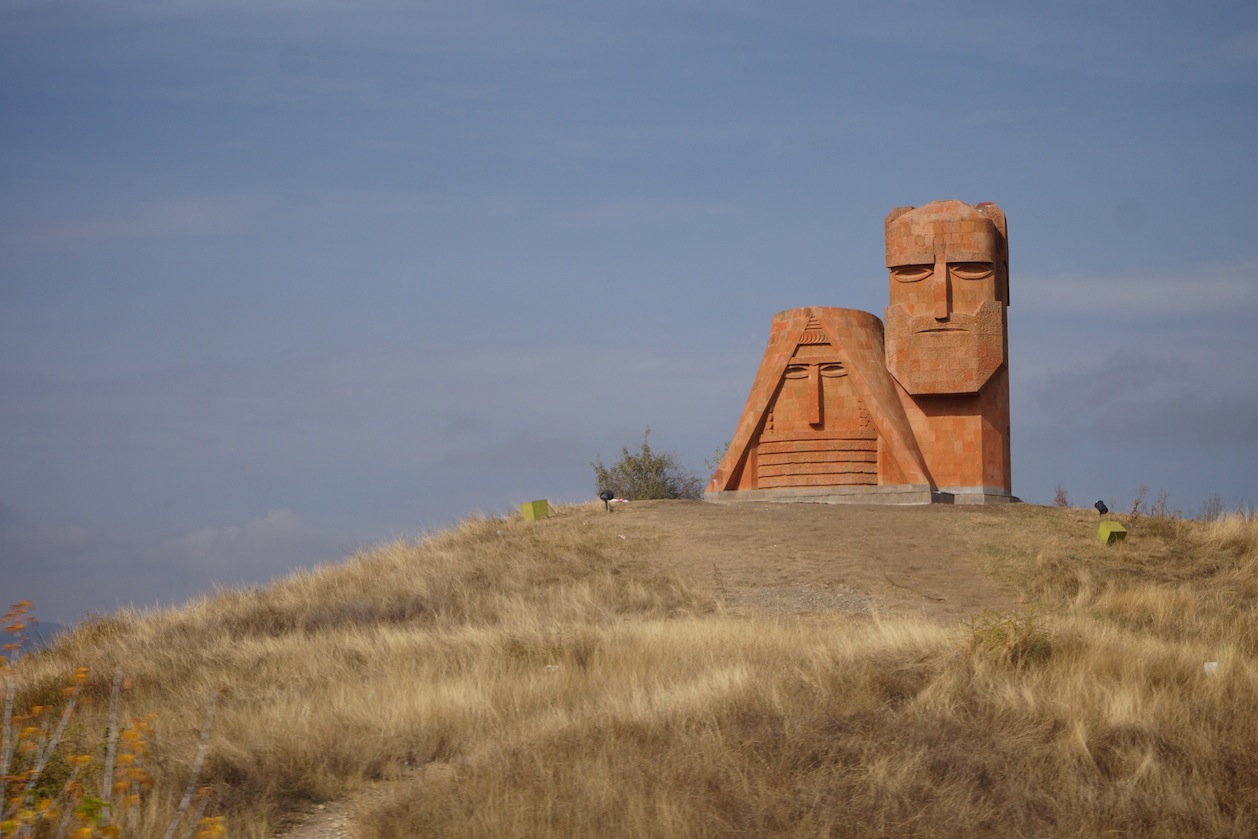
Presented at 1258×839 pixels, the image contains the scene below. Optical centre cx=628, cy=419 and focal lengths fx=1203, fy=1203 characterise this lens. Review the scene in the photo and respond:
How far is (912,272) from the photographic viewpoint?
2142cm

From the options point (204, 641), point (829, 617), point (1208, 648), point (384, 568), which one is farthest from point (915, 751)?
point (384, 568)

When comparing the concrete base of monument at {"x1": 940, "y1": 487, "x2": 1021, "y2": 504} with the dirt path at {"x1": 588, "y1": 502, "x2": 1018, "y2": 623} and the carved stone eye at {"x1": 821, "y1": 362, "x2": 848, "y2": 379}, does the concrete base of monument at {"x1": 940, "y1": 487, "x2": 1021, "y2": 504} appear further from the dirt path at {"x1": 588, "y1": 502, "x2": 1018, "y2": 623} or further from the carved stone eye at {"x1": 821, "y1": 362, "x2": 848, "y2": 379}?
the carved stone eye at {"x1": 821, "y1": 362, "x2": 848, "y2": 379}

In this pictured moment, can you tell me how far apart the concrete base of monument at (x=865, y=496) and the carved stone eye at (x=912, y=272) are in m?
3.75

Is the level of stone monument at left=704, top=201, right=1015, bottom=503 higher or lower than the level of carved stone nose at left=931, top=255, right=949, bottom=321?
lower

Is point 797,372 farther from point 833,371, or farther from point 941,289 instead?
point 941,289

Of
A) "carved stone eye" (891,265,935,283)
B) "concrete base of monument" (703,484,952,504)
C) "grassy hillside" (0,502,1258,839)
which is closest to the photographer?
"grassy hillside" (0,502,1258,839)

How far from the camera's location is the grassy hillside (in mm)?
6027

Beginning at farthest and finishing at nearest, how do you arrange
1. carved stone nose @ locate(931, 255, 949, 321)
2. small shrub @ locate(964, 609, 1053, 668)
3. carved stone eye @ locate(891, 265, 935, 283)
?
1. carved stone eye @ locate(891, 265, 935, 283)
2. carved stone nose @ locate(931, 255, 949, 321)
3. small shrub @ locate(964, 609, 1053, 668)

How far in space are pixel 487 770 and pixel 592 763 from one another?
1.92ft

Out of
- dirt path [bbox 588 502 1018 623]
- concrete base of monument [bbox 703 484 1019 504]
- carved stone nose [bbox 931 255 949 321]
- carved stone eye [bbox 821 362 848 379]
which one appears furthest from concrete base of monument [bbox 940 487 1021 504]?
carved stone nose [bbox 931 255 949 321]

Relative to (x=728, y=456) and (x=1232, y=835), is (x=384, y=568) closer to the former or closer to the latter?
(x=728, y=456)

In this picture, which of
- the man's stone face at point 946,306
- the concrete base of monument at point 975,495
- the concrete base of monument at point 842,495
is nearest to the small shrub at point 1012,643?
the concrete base of monument at point 842,495

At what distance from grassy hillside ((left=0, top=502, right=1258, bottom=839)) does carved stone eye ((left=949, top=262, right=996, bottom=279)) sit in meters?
7.97

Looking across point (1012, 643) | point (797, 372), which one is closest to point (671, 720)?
point (1012, 643)
